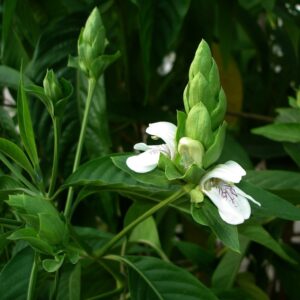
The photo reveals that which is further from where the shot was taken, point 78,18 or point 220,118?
point 78,18

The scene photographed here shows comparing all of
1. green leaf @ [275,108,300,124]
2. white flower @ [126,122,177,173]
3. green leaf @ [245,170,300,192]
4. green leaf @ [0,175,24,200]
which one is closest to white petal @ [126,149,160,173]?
white flower @ [126,122,177,173]

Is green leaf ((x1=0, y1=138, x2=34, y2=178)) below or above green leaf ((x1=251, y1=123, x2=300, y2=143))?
below

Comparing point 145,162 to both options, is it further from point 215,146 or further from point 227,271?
point 227,271

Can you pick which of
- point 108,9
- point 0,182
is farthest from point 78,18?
point 0,182

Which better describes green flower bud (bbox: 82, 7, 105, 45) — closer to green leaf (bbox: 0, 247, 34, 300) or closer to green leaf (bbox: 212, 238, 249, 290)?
green leaf (bbox: 0, 247, 34, 300)

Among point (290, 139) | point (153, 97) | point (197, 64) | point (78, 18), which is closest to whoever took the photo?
point (197, 64)

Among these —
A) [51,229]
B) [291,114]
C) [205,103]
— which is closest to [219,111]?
[205,103]

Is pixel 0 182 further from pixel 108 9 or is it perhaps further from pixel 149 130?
pixel 108 9
